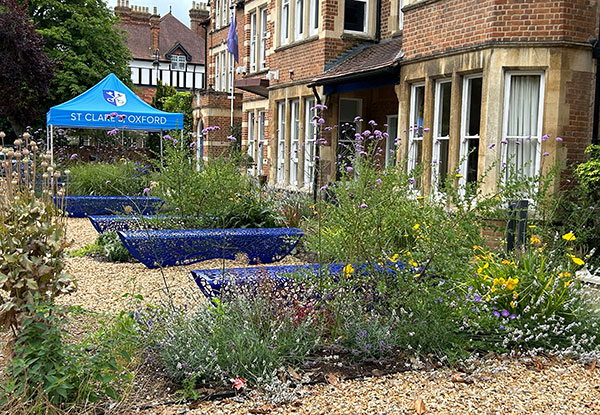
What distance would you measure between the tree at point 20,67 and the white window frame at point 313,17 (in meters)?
13.6

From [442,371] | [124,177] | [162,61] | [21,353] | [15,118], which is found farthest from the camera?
[162,61]

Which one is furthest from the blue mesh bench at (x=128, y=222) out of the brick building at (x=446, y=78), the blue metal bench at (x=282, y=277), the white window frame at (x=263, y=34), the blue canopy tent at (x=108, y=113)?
the white window frame at (x=263, y=34)

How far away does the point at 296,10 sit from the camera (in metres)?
15.6

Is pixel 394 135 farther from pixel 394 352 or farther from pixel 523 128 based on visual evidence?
pixel 394 352

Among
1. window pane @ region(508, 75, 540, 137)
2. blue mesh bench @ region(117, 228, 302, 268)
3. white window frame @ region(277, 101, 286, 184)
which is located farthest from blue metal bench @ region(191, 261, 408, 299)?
white window frame @ region(277, 101, 286, 184)

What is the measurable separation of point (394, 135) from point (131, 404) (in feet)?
38.8

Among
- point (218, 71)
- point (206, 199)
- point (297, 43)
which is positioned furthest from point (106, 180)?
point (218, 71)

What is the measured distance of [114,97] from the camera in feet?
50.9

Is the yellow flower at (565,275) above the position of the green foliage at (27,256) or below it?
below

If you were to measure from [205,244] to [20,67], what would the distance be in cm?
1953

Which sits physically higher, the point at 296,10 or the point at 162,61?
the point at 162,61

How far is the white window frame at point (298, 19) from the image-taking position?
50.9ft

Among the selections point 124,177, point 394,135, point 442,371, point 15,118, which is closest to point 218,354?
point 442,371

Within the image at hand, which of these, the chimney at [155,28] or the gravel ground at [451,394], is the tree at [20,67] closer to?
the gravel ground at [451,394]
